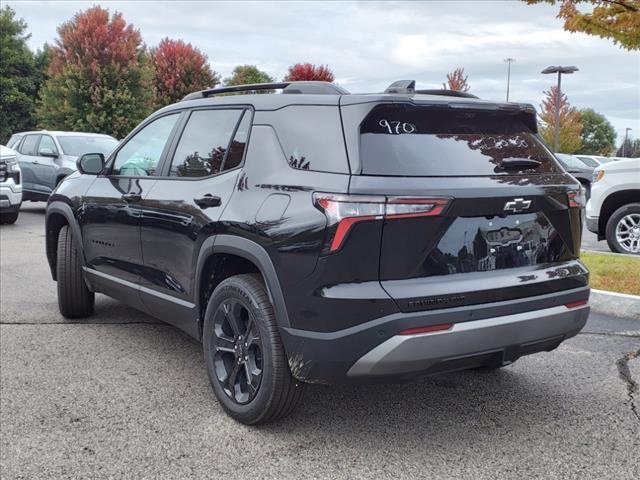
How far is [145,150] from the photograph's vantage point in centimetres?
475

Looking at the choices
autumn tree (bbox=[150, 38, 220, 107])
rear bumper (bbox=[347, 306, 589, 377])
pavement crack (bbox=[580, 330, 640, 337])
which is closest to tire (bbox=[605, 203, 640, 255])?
pavement crack (bbox=[580, 330, 640, 337])

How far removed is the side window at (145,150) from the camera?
454cm

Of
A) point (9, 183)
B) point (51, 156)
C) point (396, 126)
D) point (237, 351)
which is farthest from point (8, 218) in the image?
point (396, 126)

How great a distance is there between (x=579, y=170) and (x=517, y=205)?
18.4 m

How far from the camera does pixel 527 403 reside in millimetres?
3936

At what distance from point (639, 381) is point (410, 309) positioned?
7.26ft

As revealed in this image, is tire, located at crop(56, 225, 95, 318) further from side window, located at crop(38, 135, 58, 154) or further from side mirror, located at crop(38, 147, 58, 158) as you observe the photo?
side window, located at crop(38, 135, 58, 154)

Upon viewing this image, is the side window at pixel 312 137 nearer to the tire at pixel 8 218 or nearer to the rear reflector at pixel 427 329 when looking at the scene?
the rear reflector at pixel 427 329

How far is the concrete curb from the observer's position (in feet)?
19.2

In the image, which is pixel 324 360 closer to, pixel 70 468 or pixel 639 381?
pixel 70 468

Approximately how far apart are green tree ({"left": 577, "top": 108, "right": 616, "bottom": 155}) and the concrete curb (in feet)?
314

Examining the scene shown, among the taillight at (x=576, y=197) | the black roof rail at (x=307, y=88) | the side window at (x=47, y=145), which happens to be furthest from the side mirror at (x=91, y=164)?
the side window at (x=47, y=145)

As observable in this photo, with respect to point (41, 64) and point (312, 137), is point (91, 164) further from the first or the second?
point (41, 64)

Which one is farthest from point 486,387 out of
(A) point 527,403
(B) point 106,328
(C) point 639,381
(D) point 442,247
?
(B) point 106,328
